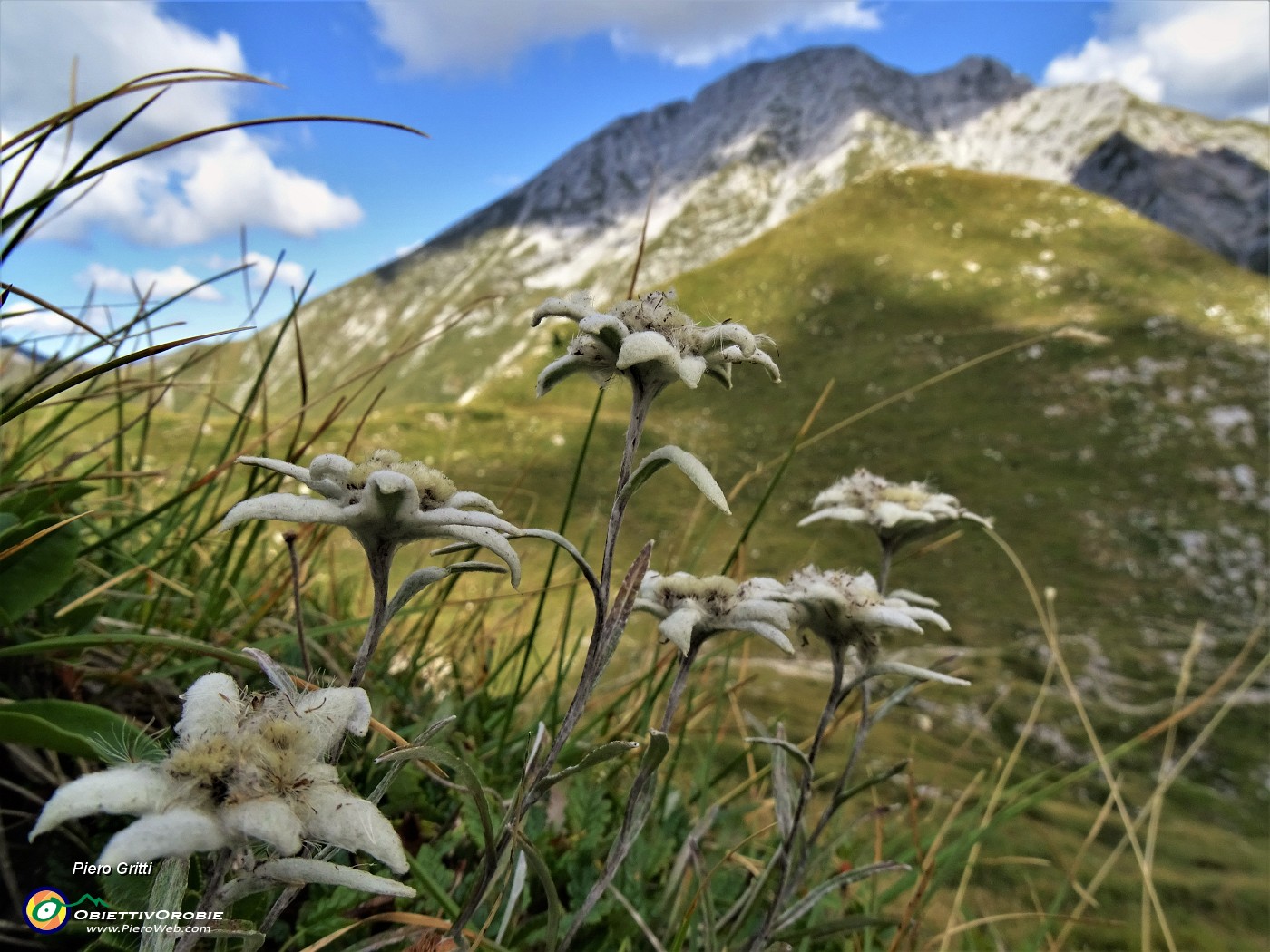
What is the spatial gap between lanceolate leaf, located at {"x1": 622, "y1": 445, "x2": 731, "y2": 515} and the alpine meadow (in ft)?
0.04

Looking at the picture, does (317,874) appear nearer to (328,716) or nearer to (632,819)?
(328,716)

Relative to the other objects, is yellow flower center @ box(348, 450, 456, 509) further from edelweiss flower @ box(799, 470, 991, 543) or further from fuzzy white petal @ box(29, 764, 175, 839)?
edelweiss flower @ box(799, 470, 991, 543)

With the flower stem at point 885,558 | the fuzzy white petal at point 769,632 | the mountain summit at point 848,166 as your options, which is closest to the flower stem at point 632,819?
the fuzzy white petal at point 769,632

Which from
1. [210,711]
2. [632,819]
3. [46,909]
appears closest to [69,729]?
[46,909]

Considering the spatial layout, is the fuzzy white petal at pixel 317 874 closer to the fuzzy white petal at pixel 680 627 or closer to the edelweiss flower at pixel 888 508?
the fuzzy white petal at pixel 680 627

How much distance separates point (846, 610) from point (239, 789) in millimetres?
1585

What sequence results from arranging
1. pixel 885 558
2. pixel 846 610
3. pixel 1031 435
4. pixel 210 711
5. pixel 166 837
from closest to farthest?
pixel 166 837 < pixel 210 711 < pixel 846 610 < pixel 885 558 < pixel 1031 435

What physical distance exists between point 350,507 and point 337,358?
200738mm

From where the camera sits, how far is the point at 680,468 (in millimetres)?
1437

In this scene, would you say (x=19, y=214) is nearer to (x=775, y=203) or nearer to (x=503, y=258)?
(x=775, y=203)

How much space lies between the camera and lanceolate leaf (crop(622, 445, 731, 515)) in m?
1.39

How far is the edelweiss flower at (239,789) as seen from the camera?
35.7 inches

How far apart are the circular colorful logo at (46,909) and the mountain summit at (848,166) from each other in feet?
378

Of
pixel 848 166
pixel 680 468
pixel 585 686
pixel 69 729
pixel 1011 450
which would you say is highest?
pixel 848 166
